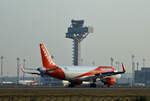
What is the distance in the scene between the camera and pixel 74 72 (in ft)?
334

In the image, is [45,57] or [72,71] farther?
[72,71]

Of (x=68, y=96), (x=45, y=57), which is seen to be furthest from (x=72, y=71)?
(x=68, y=96)

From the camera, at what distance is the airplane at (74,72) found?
319 ft

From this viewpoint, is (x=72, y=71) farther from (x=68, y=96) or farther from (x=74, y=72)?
(x=68, y=96)

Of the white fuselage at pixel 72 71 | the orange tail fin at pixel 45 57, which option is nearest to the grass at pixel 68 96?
the orange tail fin at pixel 45 57

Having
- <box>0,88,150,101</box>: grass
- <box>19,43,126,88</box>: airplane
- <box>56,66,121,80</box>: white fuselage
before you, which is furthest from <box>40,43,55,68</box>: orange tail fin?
<box>0,88,150,101</box>: grass

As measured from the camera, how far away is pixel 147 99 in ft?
151

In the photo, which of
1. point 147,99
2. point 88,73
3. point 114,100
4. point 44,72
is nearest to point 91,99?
point 114,100

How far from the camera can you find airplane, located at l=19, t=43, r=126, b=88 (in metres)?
97.2

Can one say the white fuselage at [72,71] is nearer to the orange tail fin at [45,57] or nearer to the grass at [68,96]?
the orange tail fin at [45,57]

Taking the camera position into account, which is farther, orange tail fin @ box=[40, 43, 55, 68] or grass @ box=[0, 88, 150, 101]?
orange tail fin @ box=[40, 43, 55, 68]

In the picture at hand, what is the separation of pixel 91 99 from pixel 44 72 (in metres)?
45.8

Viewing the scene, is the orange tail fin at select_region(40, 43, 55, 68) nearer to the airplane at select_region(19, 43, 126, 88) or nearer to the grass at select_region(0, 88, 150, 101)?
the airplane at select_region(19, 43, 126, 88)

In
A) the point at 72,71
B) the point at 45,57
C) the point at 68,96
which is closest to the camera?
the point at 68,96
